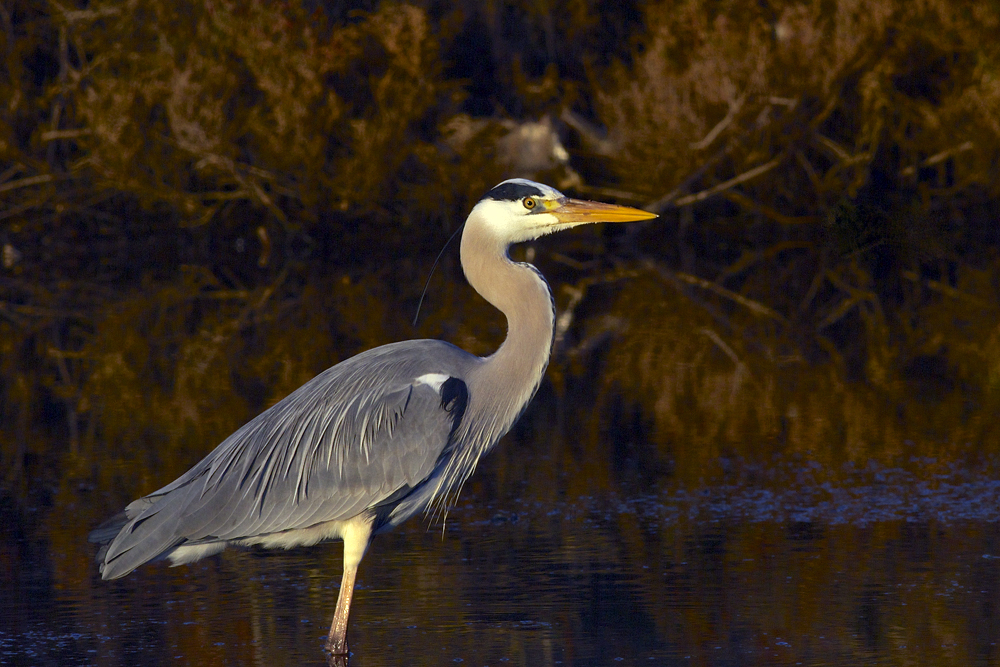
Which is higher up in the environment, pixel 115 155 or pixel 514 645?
pixel 115 155

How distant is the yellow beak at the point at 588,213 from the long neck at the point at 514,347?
9.7 inches

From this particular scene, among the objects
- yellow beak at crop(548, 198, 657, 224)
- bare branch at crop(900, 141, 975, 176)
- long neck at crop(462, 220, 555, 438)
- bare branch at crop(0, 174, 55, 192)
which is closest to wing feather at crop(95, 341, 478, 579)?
long neck at crop(462, 220, 555, 438)

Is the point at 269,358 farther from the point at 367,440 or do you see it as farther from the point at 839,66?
the point at 839,66

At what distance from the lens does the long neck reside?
17.2 ft

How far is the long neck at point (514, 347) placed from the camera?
5238 millimetres

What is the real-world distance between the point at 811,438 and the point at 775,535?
190 cm

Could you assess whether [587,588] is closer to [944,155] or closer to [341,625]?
[341,625]

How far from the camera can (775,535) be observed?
20.0 ft

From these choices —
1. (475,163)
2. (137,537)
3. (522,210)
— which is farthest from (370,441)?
(475,163)

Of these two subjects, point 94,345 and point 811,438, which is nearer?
point 811,438

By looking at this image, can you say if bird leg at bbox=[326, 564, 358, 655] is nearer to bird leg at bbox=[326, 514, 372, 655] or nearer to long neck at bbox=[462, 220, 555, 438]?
bird leg at bbox=[326, 514, 372, 655]

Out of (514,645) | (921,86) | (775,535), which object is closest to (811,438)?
(775,535)

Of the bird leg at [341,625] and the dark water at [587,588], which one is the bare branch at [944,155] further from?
the bird leg at [341,625]

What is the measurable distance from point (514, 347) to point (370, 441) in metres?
0.63
